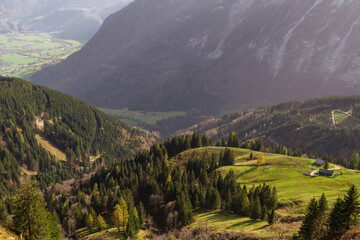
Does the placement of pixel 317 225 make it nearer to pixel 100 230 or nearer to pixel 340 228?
pixel 340 228

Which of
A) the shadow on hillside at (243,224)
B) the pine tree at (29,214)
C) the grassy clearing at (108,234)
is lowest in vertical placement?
the grassy clearing at (108,234)

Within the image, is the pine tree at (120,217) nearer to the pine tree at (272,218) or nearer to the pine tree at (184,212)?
the pine tree at (184,212)

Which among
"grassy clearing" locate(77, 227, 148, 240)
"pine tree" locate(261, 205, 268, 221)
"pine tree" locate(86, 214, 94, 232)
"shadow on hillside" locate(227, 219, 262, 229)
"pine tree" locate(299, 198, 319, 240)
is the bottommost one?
"grassy clearing" locate(77, 227, 148, 240)

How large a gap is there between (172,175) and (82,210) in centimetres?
3994

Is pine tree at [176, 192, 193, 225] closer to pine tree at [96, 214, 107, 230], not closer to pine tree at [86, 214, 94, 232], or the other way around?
pine tree at [96, 214, 107, 230]

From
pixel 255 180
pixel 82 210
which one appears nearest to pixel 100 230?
pixel 82 210

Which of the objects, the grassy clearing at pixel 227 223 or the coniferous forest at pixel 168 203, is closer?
the coniferous forest at pixel 168 203

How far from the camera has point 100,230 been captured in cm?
9375

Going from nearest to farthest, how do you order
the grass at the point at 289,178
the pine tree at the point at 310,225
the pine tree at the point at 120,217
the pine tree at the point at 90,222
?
the pine tree at the point at 310,225 < the pine tree at the point at 120,217 < the grass at the point at 289,178 < the pine tree at the point at 90,222

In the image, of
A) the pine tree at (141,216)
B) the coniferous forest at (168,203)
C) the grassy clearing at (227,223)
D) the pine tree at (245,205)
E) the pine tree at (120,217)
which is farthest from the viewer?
the pine tree at (141,216)

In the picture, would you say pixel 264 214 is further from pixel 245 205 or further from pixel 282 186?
pixel 282 186

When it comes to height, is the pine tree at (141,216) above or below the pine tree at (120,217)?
below

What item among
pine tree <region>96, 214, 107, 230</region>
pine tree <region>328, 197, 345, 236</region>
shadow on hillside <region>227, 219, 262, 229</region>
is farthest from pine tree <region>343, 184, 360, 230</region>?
pine tree <region>96, 214, 107, 230</region>

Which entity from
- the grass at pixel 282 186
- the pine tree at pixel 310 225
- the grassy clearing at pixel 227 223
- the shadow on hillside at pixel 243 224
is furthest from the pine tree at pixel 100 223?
the pine tree at pixel 310 225
